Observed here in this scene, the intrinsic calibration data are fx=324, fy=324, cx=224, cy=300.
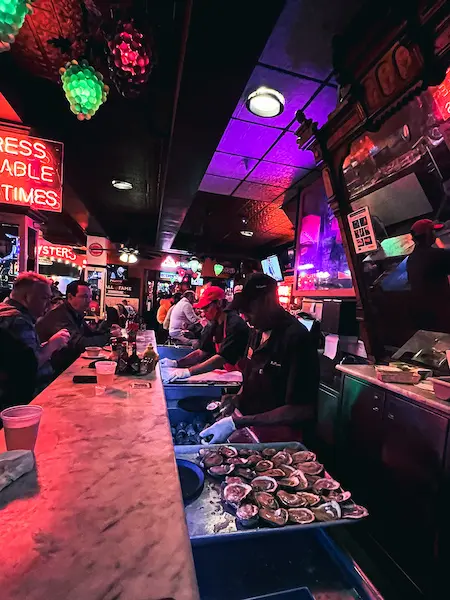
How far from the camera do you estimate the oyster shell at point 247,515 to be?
1015mm

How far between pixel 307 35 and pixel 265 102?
0.76m

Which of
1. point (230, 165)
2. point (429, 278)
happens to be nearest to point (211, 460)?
point (429, 278)

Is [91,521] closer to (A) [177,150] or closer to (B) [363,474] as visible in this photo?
(B) [363,474]

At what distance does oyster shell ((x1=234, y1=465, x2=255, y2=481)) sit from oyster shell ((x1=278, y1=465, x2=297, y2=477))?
5.2 inches

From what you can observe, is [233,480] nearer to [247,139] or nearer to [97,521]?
[97,521]

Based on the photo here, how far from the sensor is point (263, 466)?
138 centimetres

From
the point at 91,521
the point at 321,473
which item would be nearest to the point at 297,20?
the point at 321,473

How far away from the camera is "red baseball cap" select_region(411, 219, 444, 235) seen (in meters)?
2.44

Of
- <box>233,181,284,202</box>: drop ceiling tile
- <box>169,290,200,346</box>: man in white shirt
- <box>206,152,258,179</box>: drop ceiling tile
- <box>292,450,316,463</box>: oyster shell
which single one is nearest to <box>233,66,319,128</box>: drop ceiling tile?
<box>206,152,258,179</box>: drop ceiling tile

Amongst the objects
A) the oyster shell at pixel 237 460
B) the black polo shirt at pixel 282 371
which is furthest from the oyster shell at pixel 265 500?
the black polo shirt at pixel 282 371

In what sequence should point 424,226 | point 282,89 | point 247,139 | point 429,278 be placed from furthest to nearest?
point 247,139 → point 282,89 → point 429,278 → point 424,226

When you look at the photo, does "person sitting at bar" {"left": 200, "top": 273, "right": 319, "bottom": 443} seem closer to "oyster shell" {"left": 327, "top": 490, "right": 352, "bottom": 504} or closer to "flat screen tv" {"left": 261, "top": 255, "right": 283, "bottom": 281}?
"oyster shell" {"left": 327, "top": 490, "right": 352, "bottom": 504}

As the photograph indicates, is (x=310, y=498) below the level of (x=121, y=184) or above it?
below

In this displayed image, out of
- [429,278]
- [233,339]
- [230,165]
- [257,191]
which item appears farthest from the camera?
[257,191]
